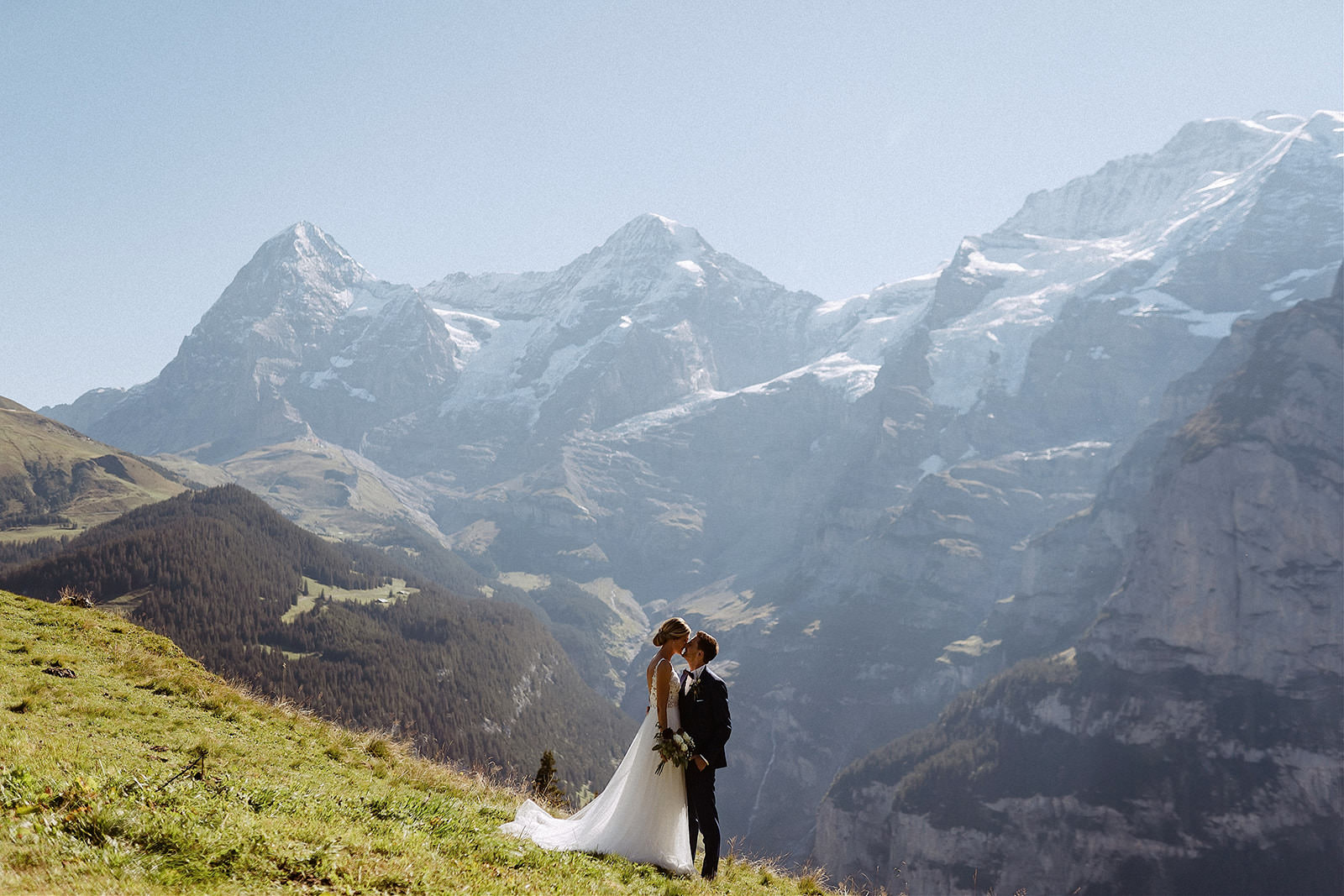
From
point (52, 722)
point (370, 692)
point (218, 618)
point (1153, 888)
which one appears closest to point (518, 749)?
point (370, 692)

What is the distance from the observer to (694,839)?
1559 centimetres

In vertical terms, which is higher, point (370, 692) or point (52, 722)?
point (52, 722)

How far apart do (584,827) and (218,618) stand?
510 feet

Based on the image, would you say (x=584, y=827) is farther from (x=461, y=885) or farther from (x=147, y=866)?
(x=147, y=866)

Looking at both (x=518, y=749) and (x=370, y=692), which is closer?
(x=370, y=692)

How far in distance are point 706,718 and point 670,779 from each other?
4.80 feet

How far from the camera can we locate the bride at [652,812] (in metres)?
14.6

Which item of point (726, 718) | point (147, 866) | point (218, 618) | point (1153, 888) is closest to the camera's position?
point (147, 866)

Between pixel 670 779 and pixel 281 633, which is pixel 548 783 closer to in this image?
pixel 670 779

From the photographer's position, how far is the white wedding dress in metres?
14.6

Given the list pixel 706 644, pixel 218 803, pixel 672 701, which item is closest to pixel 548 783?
pixel 672 701

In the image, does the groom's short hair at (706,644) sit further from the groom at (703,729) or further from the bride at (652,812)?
the bride at (652,812)

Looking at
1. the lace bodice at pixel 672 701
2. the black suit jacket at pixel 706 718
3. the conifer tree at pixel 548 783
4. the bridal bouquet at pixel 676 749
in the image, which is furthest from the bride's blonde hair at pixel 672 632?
the conifer tree at pixel 548 783

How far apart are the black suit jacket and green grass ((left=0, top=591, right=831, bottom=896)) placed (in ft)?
7.74
